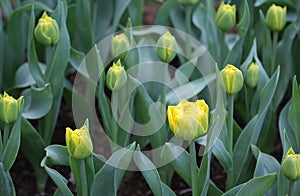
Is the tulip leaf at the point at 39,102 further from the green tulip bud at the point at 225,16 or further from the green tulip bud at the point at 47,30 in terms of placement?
the green tulip bud at the point at 225,16

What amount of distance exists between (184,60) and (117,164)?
58cm

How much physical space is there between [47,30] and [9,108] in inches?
9.8

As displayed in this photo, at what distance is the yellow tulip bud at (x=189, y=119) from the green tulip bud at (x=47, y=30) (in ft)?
1.40

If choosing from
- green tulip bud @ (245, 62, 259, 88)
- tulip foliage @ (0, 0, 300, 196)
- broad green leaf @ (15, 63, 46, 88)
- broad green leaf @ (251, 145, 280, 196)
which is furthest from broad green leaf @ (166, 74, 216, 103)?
broad green leaf @ (15, 63, 46, 88)

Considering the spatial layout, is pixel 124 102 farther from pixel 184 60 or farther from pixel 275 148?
pixel 275 148

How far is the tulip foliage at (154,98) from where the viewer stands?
1195 mm

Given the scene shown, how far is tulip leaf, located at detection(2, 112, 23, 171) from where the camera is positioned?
122 cm

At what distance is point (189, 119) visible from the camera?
1.06 metres

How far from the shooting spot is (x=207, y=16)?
1635 mm

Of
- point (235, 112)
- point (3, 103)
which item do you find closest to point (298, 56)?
point (235, 112)

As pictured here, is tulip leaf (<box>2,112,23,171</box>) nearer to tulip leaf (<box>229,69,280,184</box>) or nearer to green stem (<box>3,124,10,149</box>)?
green stem (<box>3,124,10,149</box>)

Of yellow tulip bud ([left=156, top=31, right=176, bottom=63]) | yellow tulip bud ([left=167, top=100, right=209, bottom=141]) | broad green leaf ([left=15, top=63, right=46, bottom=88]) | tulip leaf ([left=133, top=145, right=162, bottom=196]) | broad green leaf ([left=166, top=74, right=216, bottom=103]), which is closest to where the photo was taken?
yellow tulip bud ([left=167, top=100, right=209, bottom=141])

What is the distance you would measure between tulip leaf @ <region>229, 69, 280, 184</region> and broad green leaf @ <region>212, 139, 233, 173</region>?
0.03m

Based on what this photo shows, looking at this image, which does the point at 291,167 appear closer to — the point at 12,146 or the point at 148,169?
the point at 148,169
